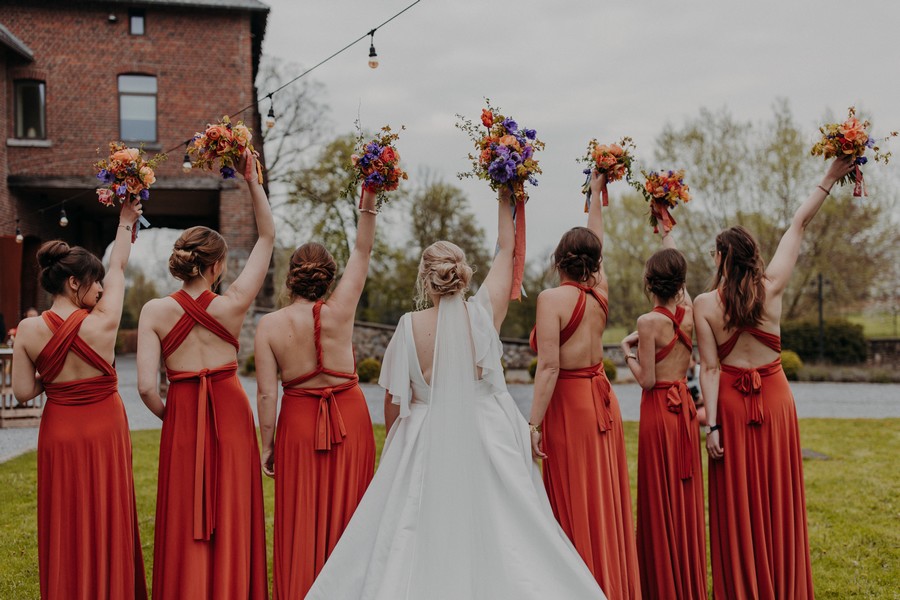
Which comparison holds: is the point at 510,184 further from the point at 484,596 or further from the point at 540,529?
the point at 484,596

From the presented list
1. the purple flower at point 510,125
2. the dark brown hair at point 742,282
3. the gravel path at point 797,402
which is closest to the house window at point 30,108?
the gravel path at point 797,402

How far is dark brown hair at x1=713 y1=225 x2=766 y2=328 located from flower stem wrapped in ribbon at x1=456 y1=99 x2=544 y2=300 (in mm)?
1230

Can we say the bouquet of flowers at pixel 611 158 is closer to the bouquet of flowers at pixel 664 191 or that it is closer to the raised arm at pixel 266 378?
the bouquet of flowers at pixel 664 191

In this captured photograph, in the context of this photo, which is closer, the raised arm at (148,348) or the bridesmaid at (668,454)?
the raised arm at (148,348)

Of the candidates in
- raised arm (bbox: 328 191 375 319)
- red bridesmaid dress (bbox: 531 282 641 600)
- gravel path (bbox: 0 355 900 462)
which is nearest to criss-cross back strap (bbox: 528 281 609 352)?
red bridesmaid dress (bbox: 531 282 641 600)

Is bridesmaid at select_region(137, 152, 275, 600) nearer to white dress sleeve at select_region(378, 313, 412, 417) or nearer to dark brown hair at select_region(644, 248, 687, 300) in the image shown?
white dress sleeve at select_region(378, 313, 412, 417)

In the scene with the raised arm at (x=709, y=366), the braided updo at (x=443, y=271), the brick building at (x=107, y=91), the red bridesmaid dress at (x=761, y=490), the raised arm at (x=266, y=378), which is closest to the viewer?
the braided updo at (x=443, y=271)

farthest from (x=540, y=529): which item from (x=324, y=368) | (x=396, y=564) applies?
(x=324, y=368)

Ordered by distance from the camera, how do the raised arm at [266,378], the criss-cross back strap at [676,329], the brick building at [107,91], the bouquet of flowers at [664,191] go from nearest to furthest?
the raised arm at [266,378], the criss-cross back strap at [676,329], the bouquet of flowers at [664,191], the brick building at [107,91]

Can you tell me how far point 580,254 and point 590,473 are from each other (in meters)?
1.24

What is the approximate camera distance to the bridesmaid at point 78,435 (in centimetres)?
392

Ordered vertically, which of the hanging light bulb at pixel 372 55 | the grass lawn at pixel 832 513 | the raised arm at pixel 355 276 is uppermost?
the hanging light bulb at pixel 372 55

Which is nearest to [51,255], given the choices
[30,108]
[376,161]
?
[376,161]

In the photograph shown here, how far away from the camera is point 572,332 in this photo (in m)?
4.17
